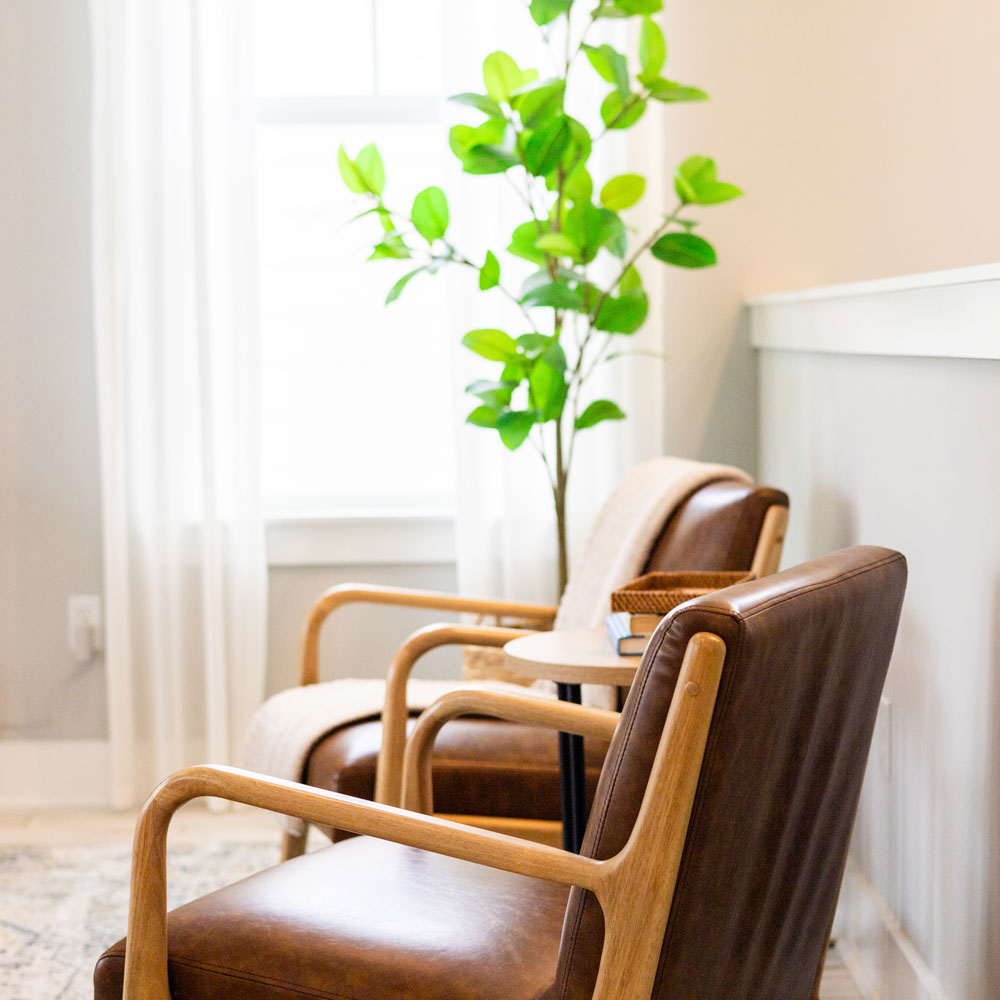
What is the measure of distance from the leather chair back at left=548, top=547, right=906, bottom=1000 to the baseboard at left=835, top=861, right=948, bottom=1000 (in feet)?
1.89

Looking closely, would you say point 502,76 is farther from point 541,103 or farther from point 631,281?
point 631,281

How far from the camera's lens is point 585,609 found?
2.26 metres

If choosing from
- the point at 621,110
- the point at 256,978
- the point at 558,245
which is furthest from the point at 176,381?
the point at 256,978

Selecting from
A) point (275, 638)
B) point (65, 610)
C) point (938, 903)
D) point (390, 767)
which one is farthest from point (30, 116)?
point (938, 903)

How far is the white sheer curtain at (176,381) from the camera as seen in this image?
2834mm

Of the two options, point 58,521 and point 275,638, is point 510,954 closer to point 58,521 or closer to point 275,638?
point 275,638

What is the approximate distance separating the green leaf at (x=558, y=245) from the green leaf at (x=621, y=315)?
0.55 ft

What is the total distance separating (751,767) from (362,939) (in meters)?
0.45

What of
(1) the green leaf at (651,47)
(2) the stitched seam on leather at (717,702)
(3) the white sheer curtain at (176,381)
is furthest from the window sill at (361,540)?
(2) the stitched seam on leather at (717,702)

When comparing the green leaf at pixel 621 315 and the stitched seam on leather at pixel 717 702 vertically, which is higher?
the green leaf at pixel 621 315

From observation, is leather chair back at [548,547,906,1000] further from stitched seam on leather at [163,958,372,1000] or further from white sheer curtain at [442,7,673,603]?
white sheer curtain at [442,7,673,603]

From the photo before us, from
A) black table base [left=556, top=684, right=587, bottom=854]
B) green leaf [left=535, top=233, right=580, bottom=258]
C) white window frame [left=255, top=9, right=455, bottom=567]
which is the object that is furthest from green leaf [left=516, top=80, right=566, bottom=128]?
black table base [left=556, top=684, right=587, bottom=854]

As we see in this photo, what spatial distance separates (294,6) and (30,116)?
68cm

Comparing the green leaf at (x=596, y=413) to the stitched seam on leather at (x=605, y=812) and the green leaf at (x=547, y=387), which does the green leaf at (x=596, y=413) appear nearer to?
the green leaf at (x=547, y=387)
